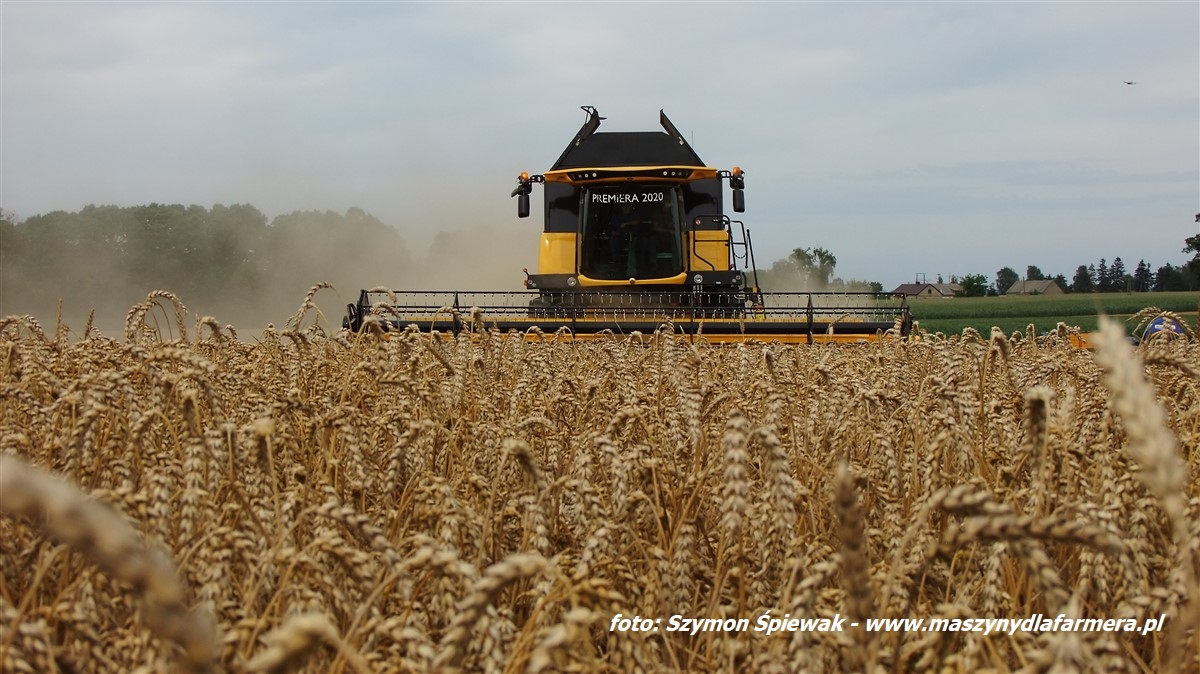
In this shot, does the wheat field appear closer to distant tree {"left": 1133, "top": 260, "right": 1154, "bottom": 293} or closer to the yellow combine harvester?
the yellow combine harvester

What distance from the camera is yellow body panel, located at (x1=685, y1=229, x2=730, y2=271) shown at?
12.8m

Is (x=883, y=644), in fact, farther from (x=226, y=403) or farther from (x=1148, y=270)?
(x=1148, y=270)

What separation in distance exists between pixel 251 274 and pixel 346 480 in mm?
46100

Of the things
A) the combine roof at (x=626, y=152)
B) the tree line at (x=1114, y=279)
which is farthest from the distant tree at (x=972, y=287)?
the combine roof at (x=626, y=152)

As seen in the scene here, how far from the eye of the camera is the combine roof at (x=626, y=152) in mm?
13359

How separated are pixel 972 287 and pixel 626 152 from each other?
106 meters

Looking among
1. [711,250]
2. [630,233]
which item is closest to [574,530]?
[630,233]

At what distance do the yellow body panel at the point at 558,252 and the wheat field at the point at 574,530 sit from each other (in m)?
9.64

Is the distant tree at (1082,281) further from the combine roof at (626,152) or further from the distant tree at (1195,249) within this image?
the combine roof at (626,152)

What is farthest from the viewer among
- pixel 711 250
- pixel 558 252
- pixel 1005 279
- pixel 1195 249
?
pixel 1005 279

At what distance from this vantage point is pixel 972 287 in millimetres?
110938

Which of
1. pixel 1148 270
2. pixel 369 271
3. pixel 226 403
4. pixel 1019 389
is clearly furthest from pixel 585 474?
pixel 1148 270

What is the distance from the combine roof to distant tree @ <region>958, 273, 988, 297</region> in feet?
334

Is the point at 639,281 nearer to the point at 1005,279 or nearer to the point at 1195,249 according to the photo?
the point at 1195,249
